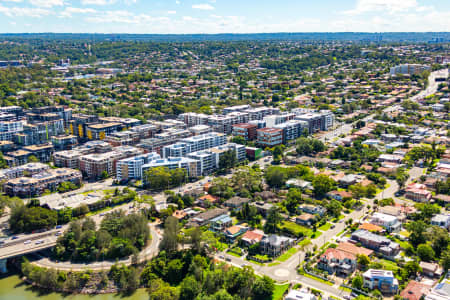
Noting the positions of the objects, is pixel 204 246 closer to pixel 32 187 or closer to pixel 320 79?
pixel 32 187

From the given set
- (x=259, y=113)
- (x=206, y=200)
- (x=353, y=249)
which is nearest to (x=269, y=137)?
(x=259, y=113)

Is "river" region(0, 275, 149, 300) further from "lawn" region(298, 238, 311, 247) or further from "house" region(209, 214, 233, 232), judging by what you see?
"lawn" region(298, 238, 311, 247)

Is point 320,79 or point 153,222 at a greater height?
point 320,79

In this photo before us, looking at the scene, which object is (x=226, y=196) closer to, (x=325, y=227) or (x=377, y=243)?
(x=325, y=227)

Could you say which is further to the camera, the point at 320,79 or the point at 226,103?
the point at 320,79

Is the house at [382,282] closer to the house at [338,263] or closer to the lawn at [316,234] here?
the house at [338,263]

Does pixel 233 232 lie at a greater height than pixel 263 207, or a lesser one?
lesser

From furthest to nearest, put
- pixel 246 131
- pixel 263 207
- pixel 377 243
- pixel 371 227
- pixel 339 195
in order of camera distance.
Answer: pixel 246 131 → pixel 339 195 → pixel 263 207 → pixel 371 227 → pixel 377 243

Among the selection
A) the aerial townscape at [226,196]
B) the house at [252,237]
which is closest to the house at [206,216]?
the aerial townscape at [226,196]

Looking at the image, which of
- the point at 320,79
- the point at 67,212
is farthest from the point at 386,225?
the point at 320,79
